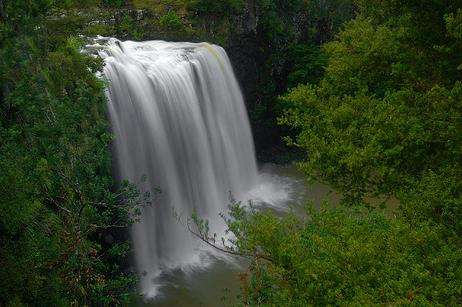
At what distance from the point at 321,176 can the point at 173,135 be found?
8.15m

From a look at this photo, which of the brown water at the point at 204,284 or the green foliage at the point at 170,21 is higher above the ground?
the green foliage at the point at 170,21

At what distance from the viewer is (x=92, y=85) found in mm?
12273

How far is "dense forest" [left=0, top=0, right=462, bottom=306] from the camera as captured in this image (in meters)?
6.34

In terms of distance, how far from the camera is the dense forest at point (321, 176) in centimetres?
634

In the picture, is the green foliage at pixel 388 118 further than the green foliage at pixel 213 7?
No

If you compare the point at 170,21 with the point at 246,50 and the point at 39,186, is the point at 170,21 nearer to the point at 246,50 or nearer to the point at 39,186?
the point at 246,50

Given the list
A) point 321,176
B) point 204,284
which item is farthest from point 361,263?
point 204,284

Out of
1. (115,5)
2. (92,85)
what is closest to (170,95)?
(92,85)

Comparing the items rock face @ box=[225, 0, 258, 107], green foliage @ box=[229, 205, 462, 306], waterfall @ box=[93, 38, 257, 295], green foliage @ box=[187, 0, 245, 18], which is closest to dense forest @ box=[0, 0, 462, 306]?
green foliage @ box=[229, 205, 462, 306]

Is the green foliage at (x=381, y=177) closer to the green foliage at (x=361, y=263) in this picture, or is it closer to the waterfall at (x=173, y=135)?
the green foliage at (x=361, y=263)

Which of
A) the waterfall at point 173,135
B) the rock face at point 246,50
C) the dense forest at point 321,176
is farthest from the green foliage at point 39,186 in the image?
the rock face at point 246,50

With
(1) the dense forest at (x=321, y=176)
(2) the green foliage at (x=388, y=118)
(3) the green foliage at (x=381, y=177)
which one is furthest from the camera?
(2) the green foliage at (x=388, y=118)

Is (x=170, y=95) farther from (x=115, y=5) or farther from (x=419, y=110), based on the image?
(x=419, y=110)

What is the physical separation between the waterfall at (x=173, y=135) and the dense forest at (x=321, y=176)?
6.48 ft
